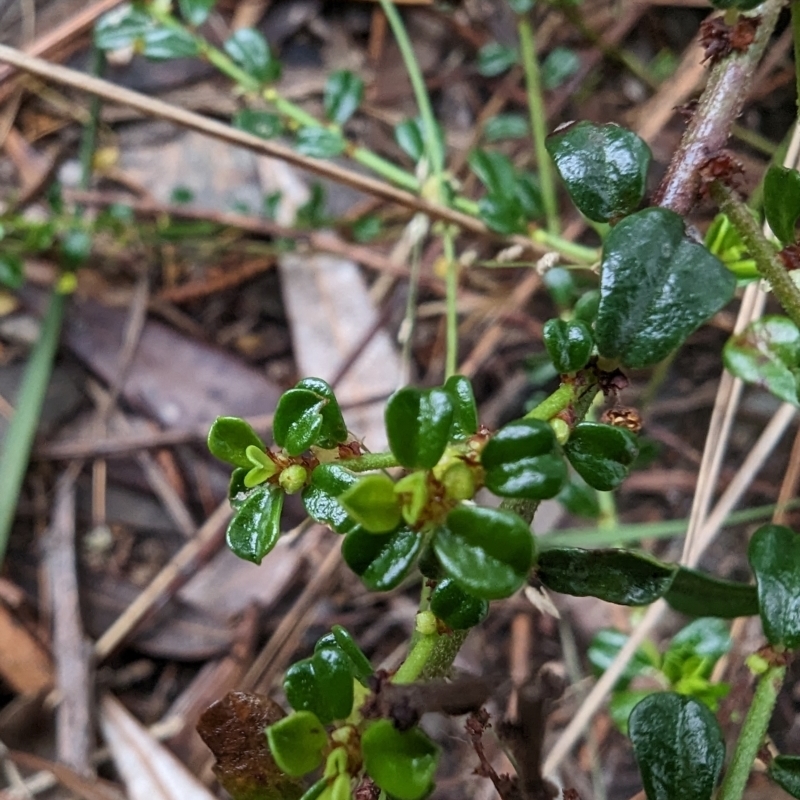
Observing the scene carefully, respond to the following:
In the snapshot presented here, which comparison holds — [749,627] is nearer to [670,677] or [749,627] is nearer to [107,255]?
[670,677]

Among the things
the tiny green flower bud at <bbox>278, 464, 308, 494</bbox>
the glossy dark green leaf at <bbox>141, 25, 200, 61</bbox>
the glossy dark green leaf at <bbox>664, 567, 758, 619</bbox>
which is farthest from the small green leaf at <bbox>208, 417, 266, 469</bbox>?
the glossy dark green leaf at <bbox>141, 25, 200, 61</bbox>

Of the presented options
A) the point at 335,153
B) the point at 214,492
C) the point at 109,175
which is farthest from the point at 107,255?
the point at 335,153

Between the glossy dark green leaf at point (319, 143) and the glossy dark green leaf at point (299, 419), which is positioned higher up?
the glossy dark green leaf at point (319, 143)

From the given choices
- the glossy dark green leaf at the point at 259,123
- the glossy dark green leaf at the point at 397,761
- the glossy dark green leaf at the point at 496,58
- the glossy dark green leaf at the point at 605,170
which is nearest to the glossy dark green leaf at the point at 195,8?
the glossy dark green leaf at the point at 259,123

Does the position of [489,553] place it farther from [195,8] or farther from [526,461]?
[195,8]

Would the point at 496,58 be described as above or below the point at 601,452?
above

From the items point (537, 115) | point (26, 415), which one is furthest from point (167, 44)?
point (26, 415)

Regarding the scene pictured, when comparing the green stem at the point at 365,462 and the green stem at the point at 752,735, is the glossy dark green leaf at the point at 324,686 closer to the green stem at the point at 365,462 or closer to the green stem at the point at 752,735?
the green stem at the point at 365,462
